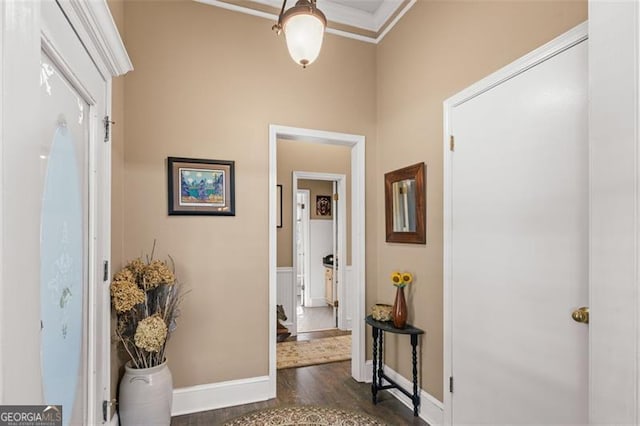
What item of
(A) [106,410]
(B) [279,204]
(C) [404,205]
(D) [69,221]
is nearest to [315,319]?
(B) [279,204]

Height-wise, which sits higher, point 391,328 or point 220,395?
point 391,328

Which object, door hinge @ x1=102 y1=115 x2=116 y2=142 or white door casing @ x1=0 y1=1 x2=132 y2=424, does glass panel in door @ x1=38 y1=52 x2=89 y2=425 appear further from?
door hinge @ x1=102 y1=115 x2=116 y2=142

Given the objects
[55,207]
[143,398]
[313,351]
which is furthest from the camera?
[313,351]

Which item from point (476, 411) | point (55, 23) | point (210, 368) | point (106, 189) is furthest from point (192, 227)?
point (476, 411)

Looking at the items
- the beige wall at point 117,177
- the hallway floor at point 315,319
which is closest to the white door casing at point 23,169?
the beige wall at point 117,177

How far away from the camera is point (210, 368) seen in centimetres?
267

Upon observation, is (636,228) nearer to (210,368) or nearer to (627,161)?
(627,161)

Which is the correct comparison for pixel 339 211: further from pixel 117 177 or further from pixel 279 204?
pixel 117 177

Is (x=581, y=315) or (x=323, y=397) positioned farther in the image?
(x=323, y=397)

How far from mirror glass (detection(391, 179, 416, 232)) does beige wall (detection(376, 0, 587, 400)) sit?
6.0 inches

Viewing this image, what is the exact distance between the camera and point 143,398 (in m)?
2.14

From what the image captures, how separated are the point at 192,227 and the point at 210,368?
1.05 meters

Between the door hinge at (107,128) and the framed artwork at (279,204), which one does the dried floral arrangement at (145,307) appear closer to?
the door hinge at (107,128)

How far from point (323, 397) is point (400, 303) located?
1.00 meters
